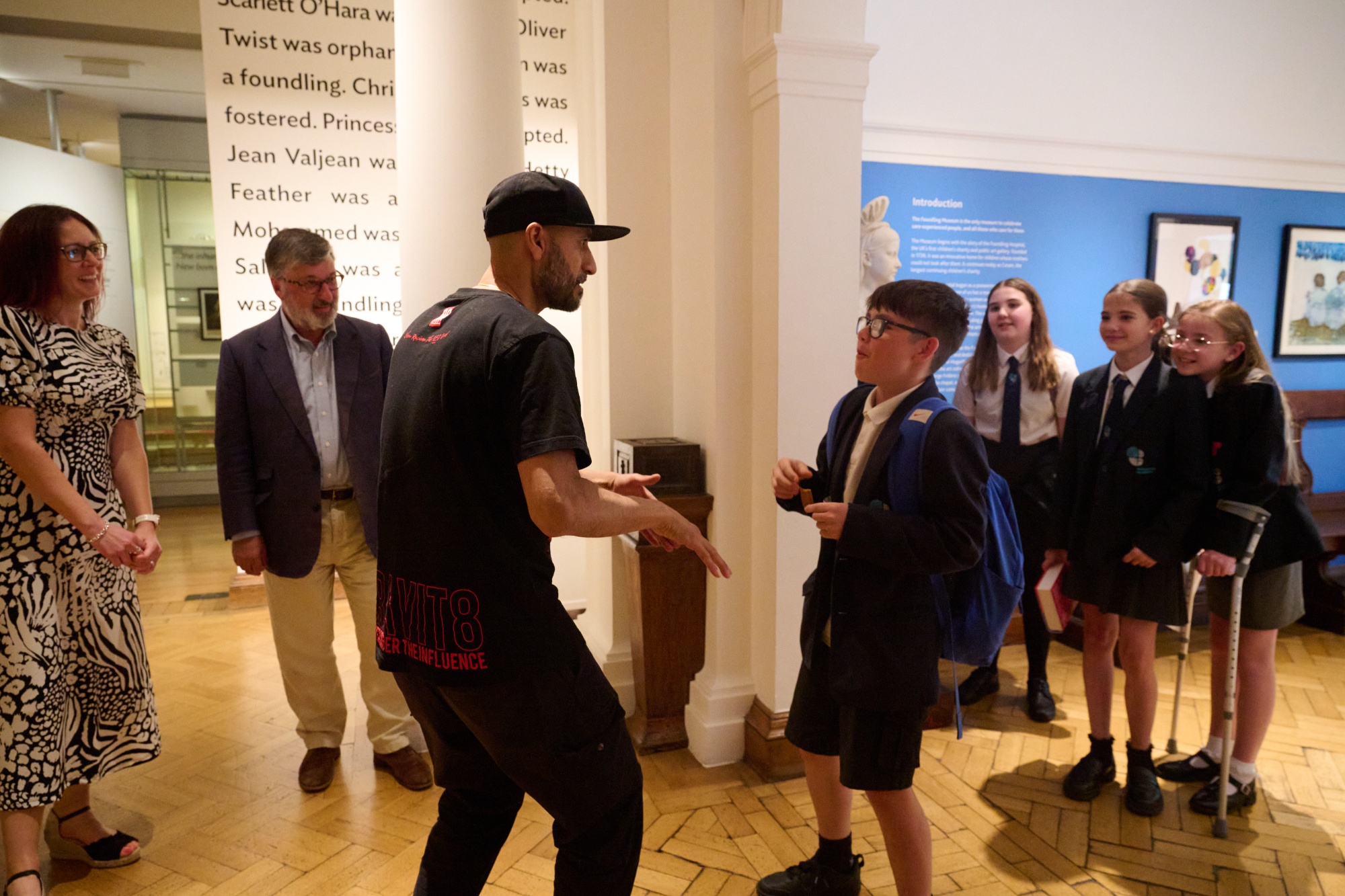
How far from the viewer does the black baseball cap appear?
1515 millimetres

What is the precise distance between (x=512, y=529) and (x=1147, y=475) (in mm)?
2059

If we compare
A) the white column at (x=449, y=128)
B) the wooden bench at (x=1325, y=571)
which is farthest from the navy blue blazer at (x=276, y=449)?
the wooden bench at (x=1325, y=571)

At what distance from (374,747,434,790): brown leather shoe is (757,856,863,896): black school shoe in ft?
4.31

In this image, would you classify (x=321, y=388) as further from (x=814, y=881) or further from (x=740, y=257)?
(x=814, y=881)

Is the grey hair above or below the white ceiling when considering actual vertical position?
below

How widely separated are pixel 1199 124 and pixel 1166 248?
0.77 metres

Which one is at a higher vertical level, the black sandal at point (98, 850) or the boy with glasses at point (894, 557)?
the boy with glasses at point (894, 557)

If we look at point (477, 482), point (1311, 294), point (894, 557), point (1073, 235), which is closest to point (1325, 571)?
point (1311, 294)

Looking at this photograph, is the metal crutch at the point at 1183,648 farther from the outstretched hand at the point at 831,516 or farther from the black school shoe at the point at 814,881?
the outstretched hand at the point at 831,516

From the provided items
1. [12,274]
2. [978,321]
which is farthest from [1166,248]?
[12,274]

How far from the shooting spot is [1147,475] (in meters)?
2.57

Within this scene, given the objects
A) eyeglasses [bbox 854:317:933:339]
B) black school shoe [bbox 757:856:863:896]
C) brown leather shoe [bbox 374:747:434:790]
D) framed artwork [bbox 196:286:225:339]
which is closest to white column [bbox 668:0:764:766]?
black school shoe [bbox 757:856:863:896]

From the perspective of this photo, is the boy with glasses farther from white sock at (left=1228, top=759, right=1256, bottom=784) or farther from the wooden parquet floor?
white sock at (left=1228, top=759, right=1256, bottom=784)

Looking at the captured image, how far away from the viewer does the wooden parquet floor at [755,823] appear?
2395 mm
